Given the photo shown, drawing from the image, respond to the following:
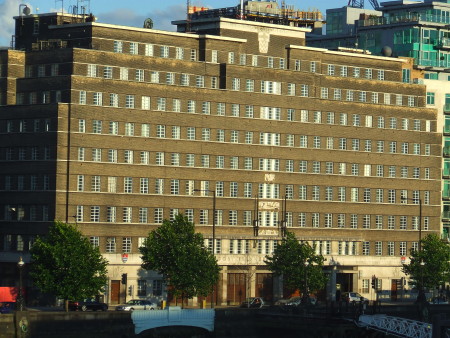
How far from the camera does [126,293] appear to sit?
506ft

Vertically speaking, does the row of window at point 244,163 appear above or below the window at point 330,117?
below

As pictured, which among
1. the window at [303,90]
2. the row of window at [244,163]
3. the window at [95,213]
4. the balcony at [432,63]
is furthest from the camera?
the balcony at [432,63]

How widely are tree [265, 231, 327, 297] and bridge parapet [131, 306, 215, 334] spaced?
30.3m

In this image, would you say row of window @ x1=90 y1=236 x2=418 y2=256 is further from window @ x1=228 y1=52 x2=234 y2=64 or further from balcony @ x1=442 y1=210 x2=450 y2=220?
window @ x1=228 y1=52 x2=234 y2=64

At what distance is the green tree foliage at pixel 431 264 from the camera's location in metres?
164

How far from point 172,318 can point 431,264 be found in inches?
1984

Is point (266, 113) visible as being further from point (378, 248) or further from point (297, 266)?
point (378, 248)

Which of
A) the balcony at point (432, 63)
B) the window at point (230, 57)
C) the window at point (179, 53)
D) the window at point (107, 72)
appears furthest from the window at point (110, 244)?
the balcony at point (432, 63)

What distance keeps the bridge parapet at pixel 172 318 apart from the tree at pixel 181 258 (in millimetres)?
19314

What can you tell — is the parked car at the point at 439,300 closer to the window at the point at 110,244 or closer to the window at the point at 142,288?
the window at the point at 142,288

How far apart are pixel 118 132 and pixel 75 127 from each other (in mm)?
5131

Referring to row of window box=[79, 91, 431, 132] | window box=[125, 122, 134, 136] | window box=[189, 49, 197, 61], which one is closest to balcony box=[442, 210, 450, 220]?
row of window box=[79, 91, 431, 132]

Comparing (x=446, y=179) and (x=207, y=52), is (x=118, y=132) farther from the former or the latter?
(x=446, y=179)

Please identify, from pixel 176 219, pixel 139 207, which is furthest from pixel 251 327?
pixel 139 207
